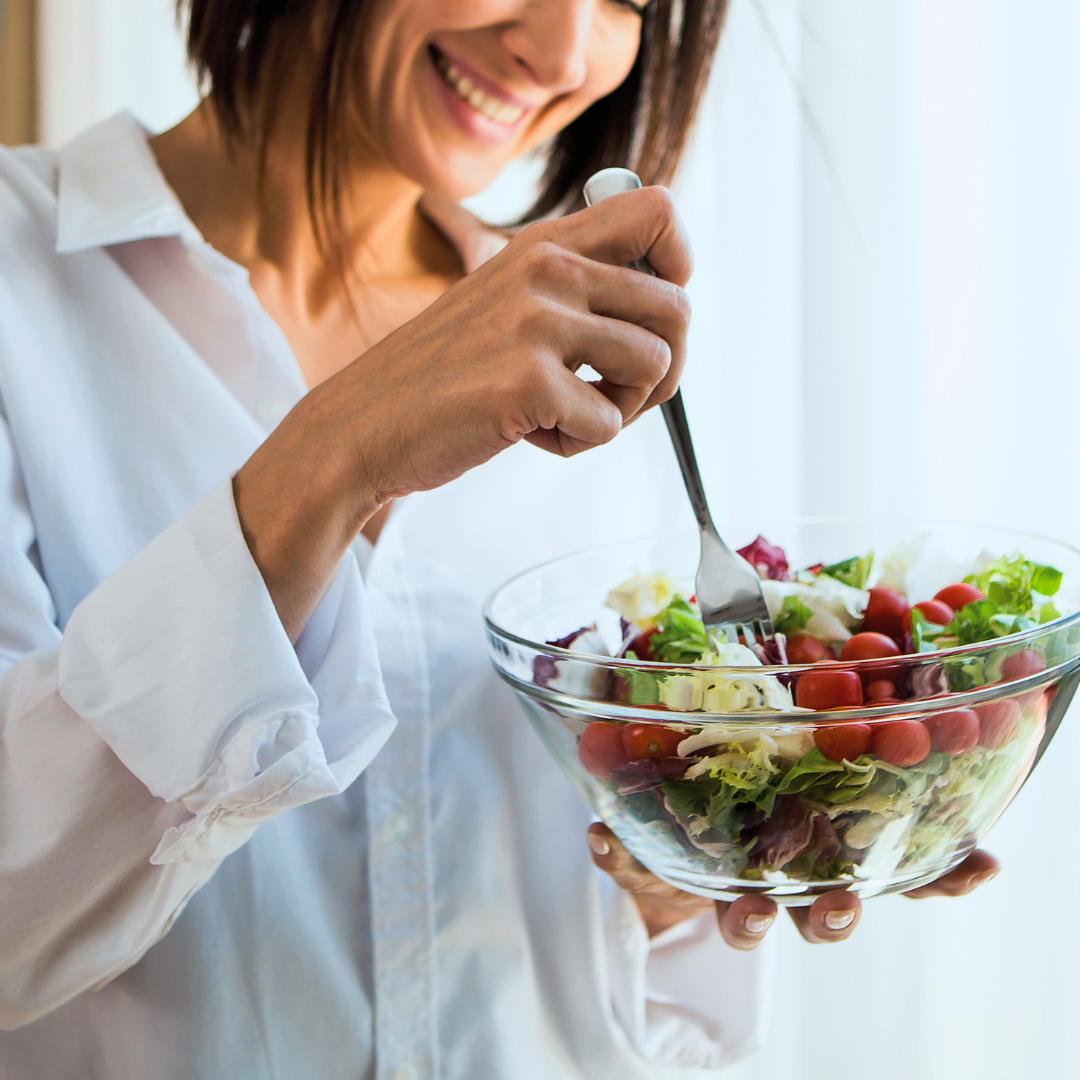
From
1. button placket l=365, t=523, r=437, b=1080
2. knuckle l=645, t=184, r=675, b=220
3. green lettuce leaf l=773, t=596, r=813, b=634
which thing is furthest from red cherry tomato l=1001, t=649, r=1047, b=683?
button placket l=365, t=523, r=437, b=1080

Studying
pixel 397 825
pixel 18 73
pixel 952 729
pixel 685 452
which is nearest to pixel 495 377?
pixel 685 452

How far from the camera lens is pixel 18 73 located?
1.75 m

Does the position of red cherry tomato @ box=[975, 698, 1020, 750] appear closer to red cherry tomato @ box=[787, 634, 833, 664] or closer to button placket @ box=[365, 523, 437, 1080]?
red cherry tomato @ box=[787, 634, 833, 664]

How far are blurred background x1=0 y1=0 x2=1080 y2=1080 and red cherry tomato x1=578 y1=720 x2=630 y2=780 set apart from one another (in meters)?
0.60

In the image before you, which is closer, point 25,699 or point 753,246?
point 25,699

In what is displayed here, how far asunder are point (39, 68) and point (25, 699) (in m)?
1.61

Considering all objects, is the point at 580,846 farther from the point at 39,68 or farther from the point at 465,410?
the point at 39,68

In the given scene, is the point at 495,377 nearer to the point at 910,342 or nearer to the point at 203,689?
the point at 203,689

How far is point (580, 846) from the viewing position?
784 mm

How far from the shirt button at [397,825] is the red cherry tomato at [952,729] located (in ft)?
1.30

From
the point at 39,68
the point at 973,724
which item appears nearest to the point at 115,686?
the point at 973,724

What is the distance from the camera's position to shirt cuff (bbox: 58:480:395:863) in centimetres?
47

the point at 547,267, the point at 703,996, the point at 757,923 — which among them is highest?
the point at 547,267

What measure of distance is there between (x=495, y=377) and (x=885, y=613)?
26 centimetres
